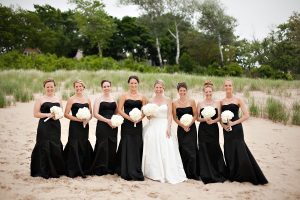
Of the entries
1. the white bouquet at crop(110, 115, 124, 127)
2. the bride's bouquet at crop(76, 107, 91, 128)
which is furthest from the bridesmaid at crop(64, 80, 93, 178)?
the white bouquet at crop(110, 115, 124, 127)

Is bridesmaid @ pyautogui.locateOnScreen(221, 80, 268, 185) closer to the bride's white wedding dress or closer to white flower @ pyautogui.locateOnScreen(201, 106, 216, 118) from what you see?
white flower @ pyautogui.locateOnScreen(201, 106, 216, 118)

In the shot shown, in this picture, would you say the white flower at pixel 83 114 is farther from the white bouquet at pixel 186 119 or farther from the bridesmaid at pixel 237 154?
the bridesmaid at pixel 237 154

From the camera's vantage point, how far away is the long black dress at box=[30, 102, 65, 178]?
629 cm

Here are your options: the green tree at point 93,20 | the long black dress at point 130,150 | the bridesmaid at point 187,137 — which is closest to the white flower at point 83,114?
the long black dress at point 130,150

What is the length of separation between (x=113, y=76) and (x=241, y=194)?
1646 cm

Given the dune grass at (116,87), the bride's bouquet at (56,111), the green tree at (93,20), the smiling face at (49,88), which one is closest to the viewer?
the bride's bouquet at (56,111)

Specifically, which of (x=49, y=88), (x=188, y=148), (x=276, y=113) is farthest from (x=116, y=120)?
(x=276, y=113)

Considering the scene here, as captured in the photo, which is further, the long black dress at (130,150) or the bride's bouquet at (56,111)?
the long black dress at (130,150)

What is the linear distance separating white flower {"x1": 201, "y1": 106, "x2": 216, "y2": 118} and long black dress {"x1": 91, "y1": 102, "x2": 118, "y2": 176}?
6.12 ft

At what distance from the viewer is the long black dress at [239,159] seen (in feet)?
20.9

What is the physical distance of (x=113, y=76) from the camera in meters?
21.4

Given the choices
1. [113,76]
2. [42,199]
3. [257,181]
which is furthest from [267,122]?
[113,76]

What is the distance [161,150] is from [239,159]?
5.15 ft

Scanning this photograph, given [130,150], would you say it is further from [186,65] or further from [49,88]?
[186,65]
